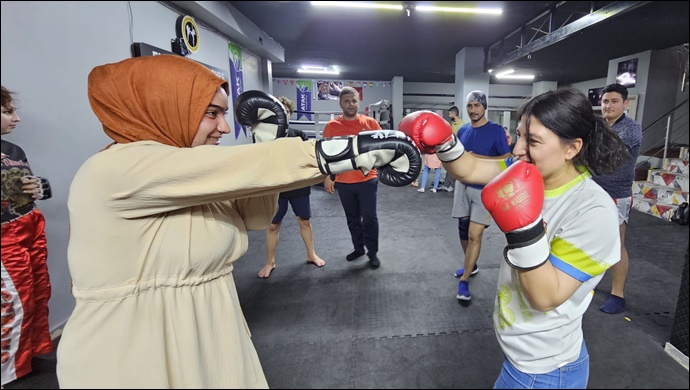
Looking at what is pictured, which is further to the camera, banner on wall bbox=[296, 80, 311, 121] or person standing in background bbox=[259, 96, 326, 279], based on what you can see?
person standing in background bbox=[259, 96, 326, 279]

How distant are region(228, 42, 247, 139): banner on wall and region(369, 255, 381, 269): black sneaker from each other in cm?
172

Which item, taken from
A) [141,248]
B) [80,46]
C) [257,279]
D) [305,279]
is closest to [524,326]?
[141,248]

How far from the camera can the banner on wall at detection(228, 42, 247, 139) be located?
862 millimetres

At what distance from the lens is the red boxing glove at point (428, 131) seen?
2.71ft

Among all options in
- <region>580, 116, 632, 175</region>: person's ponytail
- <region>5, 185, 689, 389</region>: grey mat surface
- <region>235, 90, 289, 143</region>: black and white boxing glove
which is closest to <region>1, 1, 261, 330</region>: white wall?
<region>235, 90, 289, 143</region>: black and white boxing glove

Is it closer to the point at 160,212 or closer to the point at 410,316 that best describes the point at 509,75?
the point at 410,316

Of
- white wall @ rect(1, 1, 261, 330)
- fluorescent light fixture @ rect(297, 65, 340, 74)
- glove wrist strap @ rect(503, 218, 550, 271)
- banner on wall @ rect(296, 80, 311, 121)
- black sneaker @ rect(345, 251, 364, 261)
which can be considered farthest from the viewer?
black sneaker @ rect(345, 251, 364, 261)

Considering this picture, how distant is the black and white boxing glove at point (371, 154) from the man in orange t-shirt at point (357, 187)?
63.2 inches

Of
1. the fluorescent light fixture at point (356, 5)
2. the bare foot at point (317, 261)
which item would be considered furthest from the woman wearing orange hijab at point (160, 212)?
the bare foot at point (317, 261)

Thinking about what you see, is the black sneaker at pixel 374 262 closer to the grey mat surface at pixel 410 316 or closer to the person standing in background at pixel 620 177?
the grey mat surface at pixel 410 316

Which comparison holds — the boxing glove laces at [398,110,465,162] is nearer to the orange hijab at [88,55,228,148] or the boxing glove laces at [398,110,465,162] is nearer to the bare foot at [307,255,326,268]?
the orange hijab at [88,55,228,148]

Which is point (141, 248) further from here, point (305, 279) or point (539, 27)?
point (305, 279)

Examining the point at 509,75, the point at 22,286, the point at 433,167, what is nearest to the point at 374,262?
the point at 22,286

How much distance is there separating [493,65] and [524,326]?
1.24m
